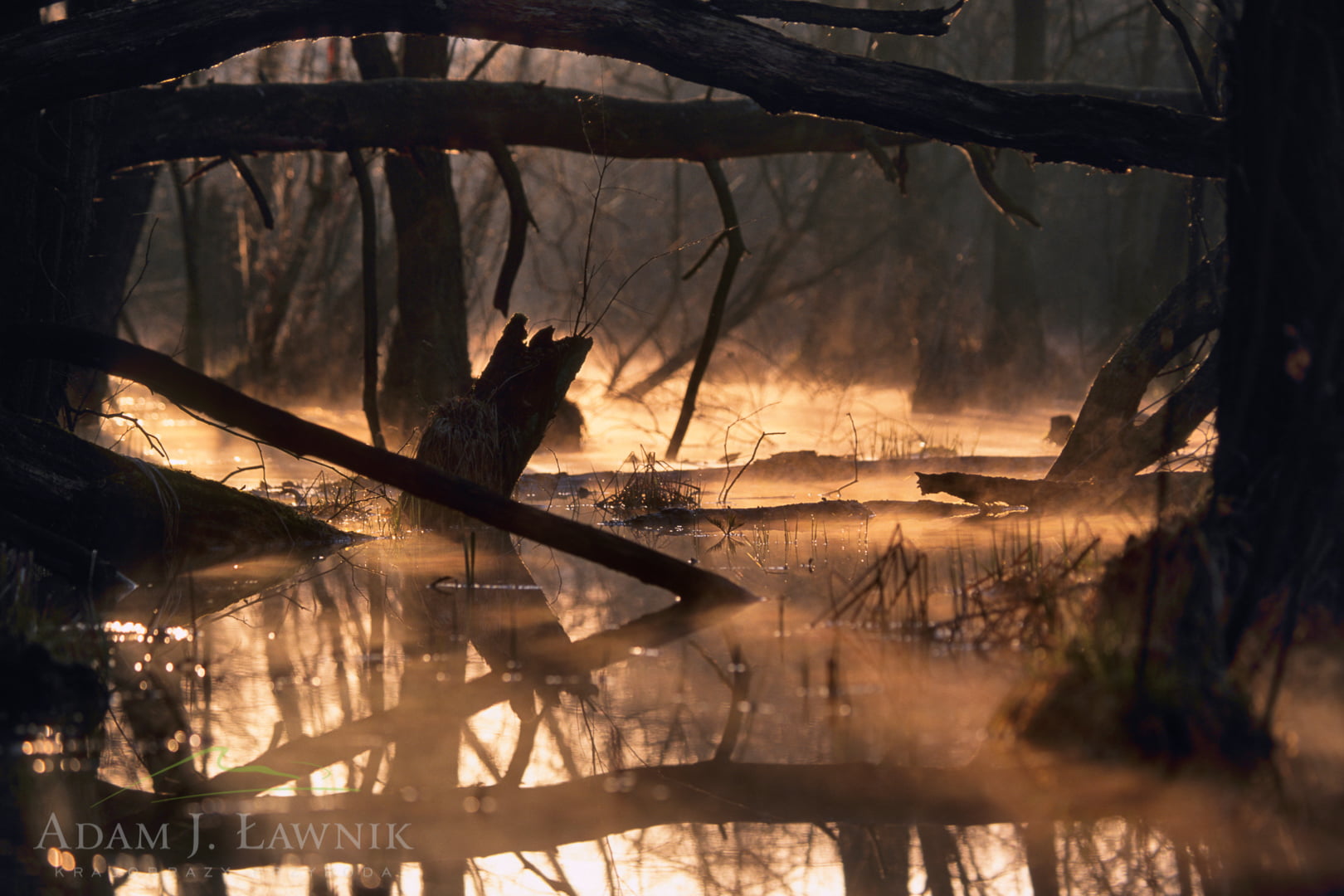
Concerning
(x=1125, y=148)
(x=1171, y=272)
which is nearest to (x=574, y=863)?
(x=1125, y=148)

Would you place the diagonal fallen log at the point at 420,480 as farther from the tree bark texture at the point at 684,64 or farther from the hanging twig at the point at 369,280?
the hanging twig at the point at 369,280

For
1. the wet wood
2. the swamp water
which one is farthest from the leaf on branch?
the swamp water

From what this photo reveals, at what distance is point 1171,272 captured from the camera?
16281mm

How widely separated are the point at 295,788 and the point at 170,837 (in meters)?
0.32

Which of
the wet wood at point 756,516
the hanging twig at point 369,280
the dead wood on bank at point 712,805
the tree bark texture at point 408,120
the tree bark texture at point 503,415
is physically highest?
the tree bark texture at point 408,120

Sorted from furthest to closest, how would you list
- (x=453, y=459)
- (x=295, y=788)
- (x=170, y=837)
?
(x=453, y=459) < (x=295, y=788) < (x=170, y=837)

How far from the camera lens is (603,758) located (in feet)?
10.5

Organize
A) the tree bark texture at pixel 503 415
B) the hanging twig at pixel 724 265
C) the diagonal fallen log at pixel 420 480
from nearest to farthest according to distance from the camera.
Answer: the diagonal fallen log at pixel 420 480 < the tree bark texture at pixel 503 415 < the hanging twig at pixel 724 265

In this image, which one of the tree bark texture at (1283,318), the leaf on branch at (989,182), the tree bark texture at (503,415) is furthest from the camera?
the leaf on branch at (989,182)

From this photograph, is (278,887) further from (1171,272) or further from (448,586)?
(1171,272)

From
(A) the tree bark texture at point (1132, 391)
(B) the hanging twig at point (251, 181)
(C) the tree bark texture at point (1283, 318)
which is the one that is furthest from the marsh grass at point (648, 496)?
(C) the tree bark texture at point (1283, 318)

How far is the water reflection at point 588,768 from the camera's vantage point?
8.34 feet

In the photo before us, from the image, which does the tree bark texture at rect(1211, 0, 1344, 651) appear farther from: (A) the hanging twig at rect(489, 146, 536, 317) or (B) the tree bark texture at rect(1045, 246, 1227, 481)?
(A) the hanging twig at rect(489, 146, 536, 317)

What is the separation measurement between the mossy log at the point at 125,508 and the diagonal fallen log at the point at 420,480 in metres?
0.74
